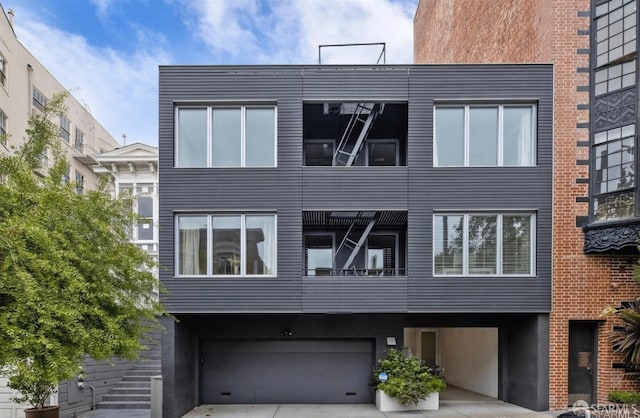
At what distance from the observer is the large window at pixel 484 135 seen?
9.39 metres

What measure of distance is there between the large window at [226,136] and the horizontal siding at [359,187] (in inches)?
9.8

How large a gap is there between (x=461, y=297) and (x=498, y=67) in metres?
5.70

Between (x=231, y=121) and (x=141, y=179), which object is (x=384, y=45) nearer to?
(x=231, y=121)

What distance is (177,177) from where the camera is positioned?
9266 mm

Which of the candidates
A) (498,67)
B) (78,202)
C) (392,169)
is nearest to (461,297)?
(392,169)

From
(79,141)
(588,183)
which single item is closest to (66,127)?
(79,141)

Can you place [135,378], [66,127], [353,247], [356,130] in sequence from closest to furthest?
[353,247]
[356,130]
[135,378]
[66,127]

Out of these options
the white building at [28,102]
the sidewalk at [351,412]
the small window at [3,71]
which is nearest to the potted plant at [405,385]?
the sidewalk at [351,412]

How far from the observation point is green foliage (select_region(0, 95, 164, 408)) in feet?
18.0

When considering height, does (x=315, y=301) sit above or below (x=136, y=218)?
below

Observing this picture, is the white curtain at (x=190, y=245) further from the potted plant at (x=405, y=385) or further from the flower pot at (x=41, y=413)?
the potted plant at (x=405, y=385)

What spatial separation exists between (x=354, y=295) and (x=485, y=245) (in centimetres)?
340

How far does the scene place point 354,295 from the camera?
360 inches

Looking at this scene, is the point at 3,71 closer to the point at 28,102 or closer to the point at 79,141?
the point at 28,102
